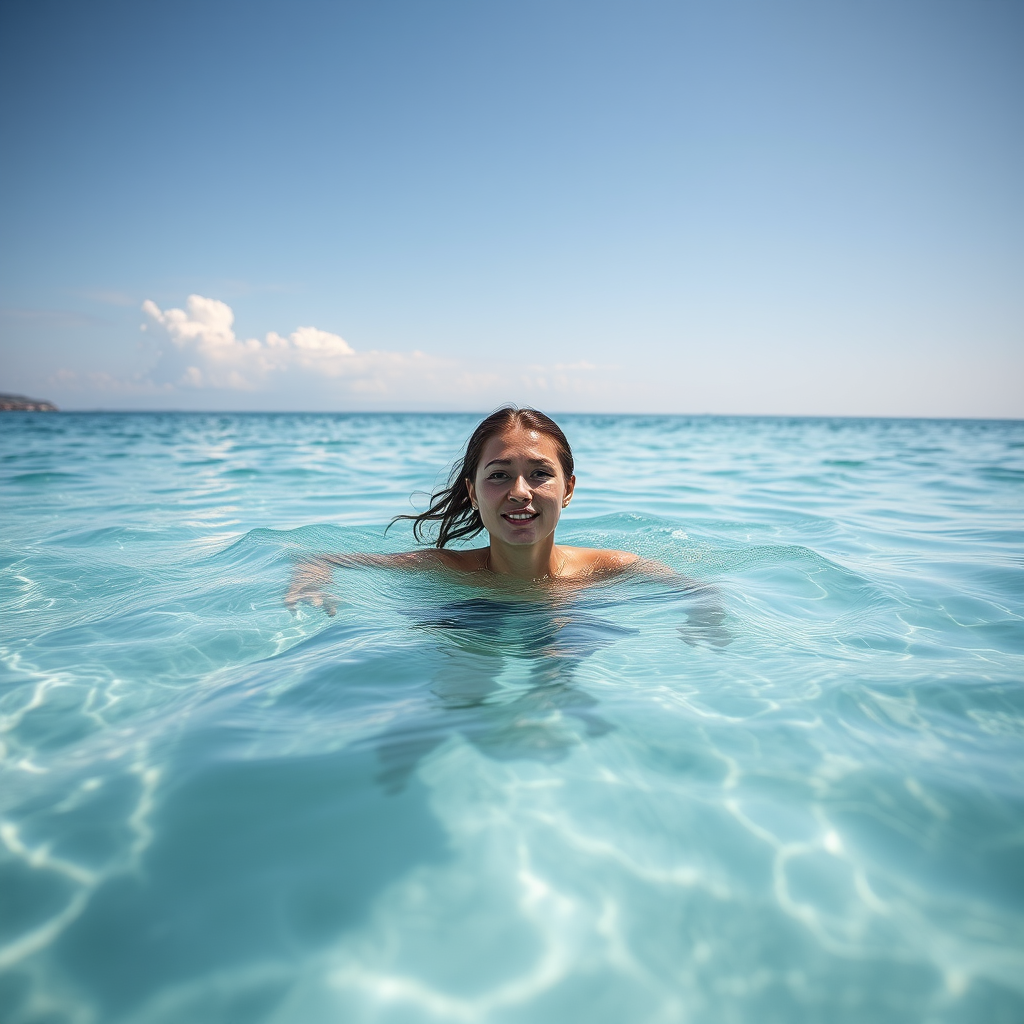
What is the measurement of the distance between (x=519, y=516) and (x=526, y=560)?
1.46 feet

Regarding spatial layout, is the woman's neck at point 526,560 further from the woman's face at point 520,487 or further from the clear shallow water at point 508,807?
the clear shallow water at point 508,807

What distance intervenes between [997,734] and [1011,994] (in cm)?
125

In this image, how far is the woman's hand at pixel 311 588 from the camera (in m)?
3.70

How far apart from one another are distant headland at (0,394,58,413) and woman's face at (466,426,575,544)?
4364 inches

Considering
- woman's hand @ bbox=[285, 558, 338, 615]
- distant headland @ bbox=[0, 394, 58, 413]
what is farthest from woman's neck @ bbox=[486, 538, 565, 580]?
distant headland @ bbox=[0, 394, 58, 413]

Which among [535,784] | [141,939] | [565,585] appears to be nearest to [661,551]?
[565,585]

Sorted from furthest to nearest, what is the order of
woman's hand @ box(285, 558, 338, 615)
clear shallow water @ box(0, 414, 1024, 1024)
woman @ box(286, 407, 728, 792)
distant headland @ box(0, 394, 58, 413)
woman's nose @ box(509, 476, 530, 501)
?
distant headland @ box(0, 394, 58, 413) → woman's hand @ box(285, 558, 338, 615) → woman's nose @ box(509, 476, 530, 501) → woman @ box(286, 407, 728, 792) → clear shallow water @ box(0, 414, 1024, 1024)

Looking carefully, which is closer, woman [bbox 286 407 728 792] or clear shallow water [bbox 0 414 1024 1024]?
clear shallow water [bbox 0 414 1024 1024]

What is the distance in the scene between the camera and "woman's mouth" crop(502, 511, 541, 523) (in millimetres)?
3574

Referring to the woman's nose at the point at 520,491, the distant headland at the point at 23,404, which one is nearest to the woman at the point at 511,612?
the woman's nose at the point at 520,491

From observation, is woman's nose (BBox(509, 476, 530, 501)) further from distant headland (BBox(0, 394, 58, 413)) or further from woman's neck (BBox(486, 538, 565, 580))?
distant headland (BBox(0, 394, 58, 413))

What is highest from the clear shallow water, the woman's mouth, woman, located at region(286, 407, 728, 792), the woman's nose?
the woman's nose

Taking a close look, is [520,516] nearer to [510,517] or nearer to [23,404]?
Result: [510,517]

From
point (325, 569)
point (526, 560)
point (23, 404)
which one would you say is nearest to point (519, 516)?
point (526, 560)
